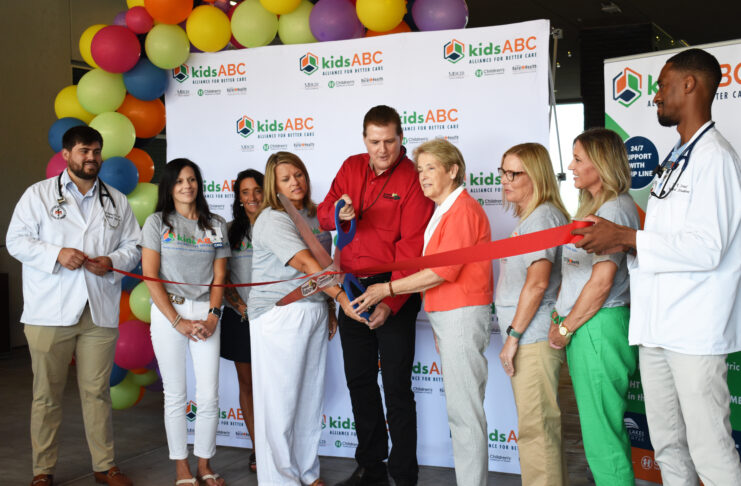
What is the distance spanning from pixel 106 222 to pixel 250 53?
1383 mm

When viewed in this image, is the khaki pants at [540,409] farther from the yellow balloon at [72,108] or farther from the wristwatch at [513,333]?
the yellow balloon at [72,108]

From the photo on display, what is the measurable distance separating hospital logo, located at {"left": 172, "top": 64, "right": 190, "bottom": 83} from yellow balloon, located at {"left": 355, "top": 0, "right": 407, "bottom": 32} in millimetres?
1191

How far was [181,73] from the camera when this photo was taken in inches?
167

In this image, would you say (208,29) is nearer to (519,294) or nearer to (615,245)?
(519,294)

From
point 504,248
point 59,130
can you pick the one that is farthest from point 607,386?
point 59,130

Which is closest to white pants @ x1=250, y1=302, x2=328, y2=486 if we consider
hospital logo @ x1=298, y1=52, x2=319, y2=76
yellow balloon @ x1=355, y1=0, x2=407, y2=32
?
hospital logo @ x1=298, y1=52, x2=319, y2=76

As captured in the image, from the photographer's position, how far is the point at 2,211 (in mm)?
7398

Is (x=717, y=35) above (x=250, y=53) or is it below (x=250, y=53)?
above

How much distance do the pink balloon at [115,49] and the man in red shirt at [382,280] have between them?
166 centimetres

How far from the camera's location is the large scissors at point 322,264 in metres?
2.98

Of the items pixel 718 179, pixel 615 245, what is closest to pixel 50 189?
pixel 615 245

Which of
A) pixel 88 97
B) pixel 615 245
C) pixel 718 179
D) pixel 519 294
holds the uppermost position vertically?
pixel 88 97

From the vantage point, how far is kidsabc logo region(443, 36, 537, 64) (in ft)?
11.6

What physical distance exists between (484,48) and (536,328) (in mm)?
1676
